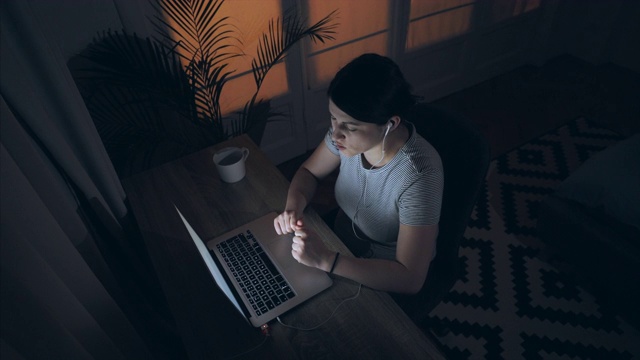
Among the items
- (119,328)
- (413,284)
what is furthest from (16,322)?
(413,284)

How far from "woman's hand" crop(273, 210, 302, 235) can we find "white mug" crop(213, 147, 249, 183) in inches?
12.5

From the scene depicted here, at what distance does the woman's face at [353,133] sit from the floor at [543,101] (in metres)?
1.40

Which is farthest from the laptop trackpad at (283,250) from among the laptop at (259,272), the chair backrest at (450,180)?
the chair backrest at (450,180)

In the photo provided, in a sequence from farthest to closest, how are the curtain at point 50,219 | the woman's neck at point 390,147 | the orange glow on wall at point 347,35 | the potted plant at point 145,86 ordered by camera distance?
1. the orange glow on wall at point 347,35
2. the potted plant at point 145,86
3. the woman's neck at point 390,147
4. the curtain at point 50,219

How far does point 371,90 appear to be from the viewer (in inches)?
39.8

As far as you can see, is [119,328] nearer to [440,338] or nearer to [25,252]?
[25,252]

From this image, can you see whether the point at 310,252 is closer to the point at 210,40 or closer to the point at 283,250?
the point at 283,250

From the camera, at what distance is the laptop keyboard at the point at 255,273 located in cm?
102

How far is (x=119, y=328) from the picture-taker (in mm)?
1022

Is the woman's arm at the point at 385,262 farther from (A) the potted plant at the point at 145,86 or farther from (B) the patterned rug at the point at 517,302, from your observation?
(A) the potted plant at the point at 145,86

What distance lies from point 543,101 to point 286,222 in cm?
316

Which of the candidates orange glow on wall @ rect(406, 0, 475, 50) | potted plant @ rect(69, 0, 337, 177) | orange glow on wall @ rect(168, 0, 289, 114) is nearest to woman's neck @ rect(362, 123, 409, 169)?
potted plant @ rect(69, 0, 337, 177)

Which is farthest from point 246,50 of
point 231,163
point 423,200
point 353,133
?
point 423,200

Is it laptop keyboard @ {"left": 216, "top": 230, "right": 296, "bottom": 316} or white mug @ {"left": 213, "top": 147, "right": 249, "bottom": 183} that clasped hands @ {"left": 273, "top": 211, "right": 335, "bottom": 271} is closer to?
laptop keyboard @ {"left": 216, "top": 230, "right": 296, "bottom": 316}
